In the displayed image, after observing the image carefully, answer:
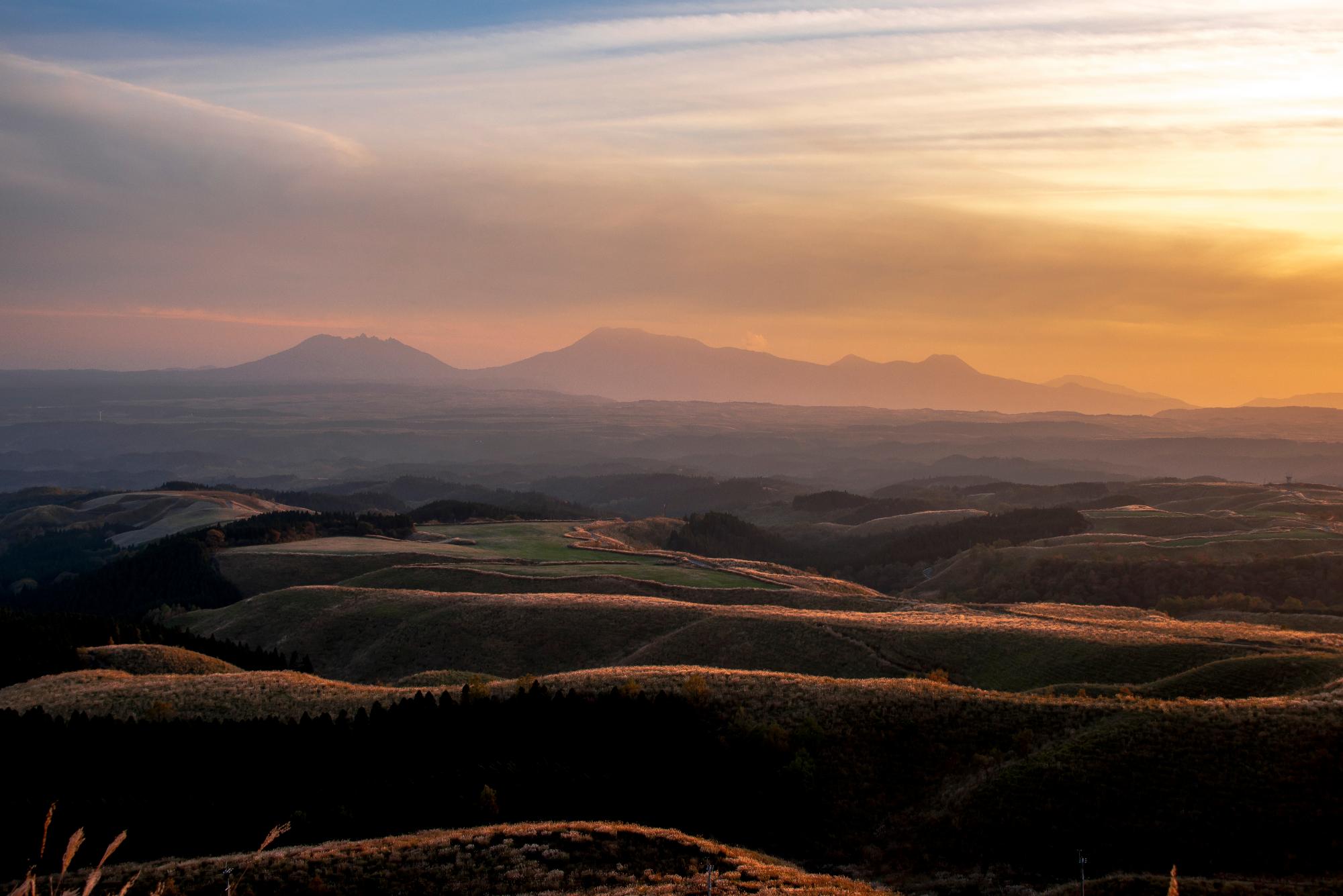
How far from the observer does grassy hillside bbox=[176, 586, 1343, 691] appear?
46250 mm

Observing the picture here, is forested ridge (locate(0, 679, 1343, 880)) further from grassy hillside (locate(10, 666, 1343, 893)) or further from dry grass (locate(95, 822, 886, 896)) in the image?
dry grass (locate(95, 822, 886, 896))

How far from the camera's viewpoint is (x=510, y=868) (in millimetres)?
20609

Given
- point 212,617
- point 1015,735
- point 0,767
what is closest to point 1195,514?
point 1015,735

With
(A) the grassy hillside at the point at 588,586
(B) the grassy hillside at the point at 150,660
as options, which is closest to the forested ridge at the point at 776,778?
→ (B) the grassy hillside at the point at 150,660

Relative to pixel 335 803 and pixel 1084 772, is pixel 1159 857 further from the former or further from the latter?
pixel 335 803

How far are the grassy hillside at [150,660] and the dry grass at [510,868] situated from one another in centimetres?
3255

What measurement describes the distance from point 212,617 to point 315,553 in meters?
24.4

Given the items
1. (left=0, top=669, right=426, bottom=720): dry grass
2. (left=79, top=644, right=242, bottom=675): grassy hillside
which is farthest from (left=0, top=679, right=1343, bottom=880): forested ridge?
(left=79, top=644, right=242, bottom=675): grassy hillside

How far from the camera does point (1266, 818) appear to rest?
2369cm

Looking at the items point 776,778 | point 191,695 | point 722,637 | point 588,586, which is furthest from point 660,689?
A: point 588,586

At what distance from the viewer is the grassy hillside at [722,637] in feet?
152

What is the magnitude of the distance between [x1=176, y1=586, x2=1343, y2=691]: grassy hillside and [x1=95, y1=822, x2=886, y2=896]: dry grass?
1087 inches

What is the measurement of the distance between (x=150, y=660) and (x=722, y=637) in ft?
112

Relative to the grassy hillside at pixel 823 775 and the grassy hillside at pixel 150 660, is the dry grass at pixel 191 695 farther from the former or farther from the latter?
the grassy hillside at pixel 150 660
